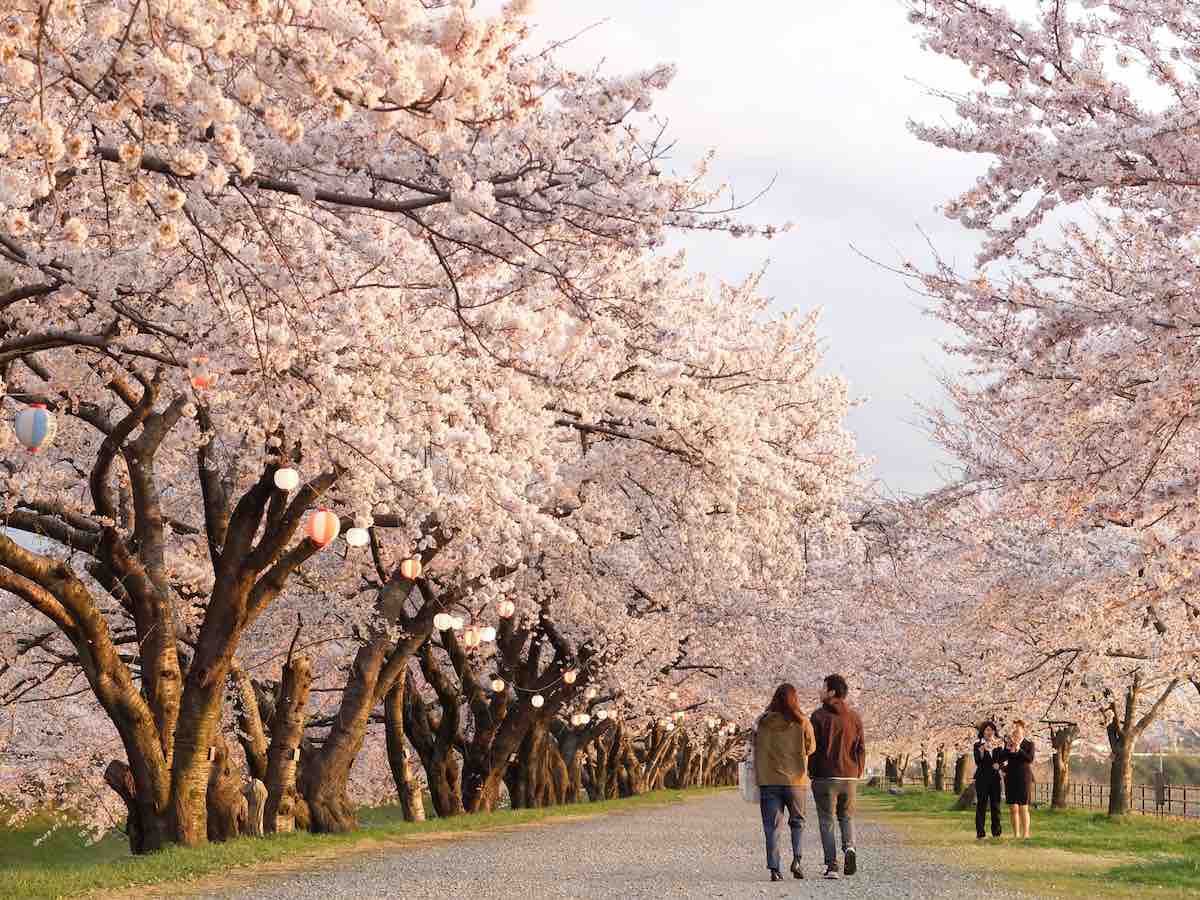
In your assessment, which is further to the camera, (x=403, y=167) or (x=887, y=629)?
(x=887, y=629)

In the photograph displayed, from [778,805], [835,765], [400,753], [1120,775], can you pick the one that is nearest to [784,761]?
[778,805]

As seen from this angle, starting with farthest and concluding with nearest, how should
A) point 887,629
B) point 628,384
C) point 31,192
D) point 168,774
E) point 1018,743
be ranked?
1. point 887,629
2. point 1018,743
3. point 628,384
4. point 168,774
5. point 31,192

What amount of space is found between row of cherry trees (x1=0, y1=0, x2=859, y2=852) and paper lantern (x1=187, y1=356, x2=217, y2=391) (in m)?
0.03

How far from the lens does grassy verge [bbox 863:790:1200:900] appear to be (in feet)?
41.8

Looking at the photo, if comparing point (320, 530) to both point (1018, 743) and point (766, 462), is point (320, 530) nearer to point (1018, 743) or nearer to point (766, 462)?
point (766, 462)

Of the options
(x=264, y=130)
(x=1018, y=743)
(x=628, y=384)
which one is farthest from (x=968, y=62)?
(x=1018, y=743)

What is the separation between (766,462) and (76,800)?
73.1 ft

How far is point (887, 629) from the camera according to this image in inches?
1666

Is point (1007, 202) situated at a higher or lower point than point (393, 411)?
higher

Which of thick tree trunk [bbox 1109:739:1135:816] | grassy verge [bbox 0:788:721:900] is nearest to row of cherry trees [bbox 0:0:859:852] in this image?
grassy verge [bbox 0:788:721:900]

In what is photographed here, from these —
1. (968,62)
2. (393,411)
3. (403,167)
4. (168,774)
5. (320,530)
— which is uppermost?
(968,62)

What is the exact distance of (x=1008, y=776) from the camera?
20594 millimetres

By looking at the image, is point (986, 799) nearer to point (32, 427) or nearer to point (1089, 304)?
point (1089, 304)

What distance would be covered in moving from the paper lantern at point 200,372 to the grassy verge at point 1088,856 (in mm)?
8210
